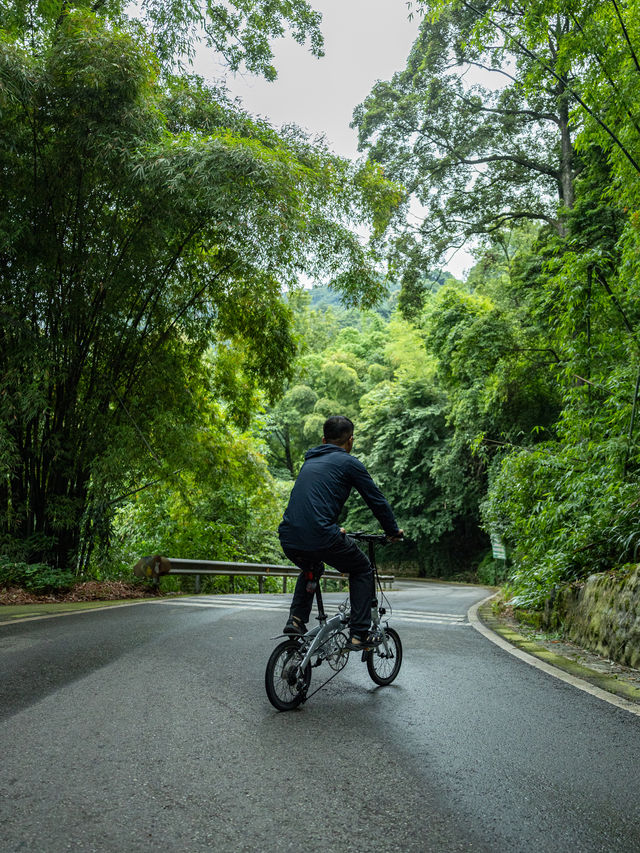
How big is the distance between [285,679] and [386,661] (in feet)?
3.13

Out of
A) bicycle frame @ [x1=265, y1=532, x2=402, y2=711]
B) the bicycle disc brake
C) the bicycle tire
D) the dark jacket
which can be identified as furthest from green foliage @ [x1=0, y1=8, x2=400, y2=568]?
the bicycle tire

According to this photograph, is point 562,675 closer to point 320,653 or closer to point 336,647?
point 336,647

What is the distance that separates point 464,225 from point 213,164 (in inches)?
448

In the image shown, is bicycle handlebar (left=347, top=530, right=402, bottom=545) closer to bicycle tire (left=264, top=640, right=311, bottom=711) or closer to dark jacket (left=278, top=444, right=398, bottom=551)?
dark jacket (left=278, top=444, right=398, bottom=551)

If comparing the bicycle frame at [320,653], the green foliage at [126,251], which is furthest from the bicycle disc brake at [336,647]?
the green foliage at [126,251]

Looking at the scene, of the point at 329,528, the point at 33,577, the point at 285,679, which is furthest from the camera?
the point at 33,577

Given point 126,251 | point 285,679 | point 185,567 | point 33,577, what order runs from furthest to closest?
point 185,567, point 33,577, point 126,251, point 285,679

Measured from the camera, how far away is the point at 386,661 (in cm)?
417

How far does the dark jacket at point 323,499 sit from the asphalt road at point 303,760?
0.92 m

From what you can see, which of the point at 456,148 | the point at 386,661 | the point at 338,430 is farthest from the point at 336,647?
the point at 456,148

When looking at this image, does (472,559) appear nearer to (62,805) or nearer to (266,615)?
(266,615)

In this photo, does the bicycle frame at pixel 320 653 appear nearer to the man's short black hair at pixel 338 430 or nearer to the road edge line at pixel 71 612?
the man's short black hair at pixel 338 430

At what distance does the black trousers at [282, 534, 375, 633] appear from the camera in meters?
3.64

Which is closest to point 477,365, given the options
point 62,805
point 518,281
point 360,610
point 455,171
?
point 518,281
